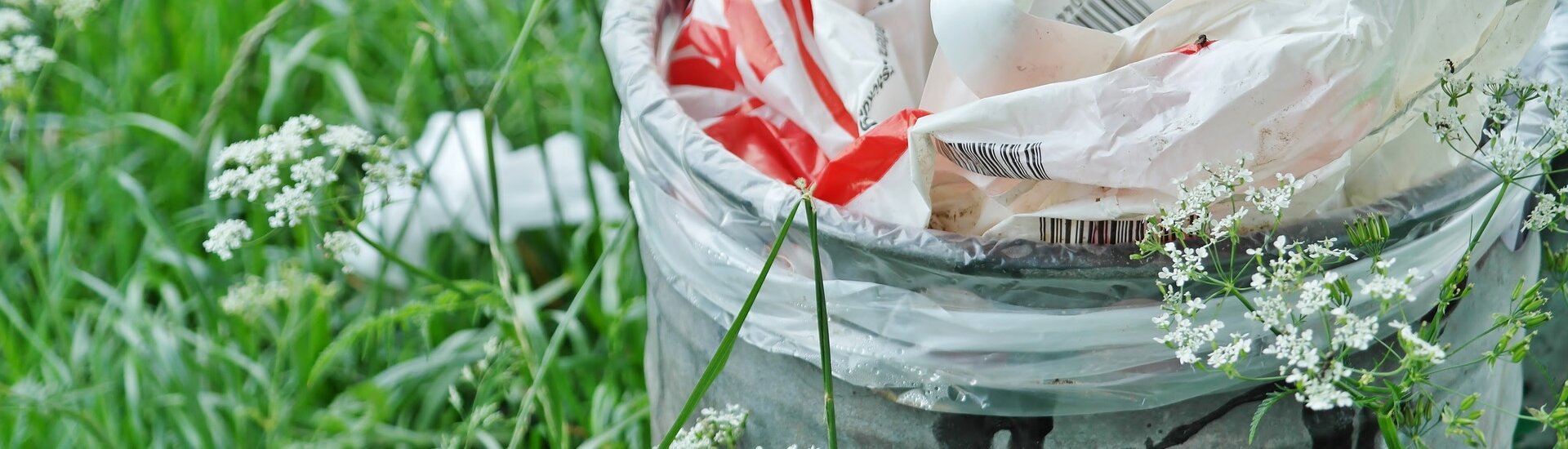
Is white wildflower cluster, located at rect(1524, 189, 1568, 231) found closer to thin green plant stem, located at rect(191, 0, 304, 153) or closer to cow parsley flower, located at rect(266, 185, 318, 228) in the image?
cow parsley flower, located at rect(266, 185, 318, 228)

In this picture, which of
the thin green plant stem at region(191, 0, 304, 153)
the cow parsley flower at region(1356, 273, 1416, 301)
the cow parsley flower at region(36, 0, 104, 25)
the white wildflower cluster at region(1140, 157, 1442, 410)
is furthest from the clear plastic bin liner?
the cow parsley flower at region(36, 0, 104, 25)

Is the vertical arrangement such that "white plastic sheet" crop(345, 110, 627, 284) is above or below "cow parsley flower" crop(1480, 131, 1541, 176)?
above

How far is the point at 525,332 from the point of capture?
1167 millimetres

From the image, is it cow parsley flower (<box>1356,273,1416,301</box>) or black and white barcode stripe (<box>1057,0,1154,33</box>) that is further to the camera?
black and white barcode stripe (<box>1057,0,1154,33</box>)

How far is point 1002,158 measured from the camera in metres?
0.77

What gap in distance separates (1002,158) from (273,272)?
3.49ft

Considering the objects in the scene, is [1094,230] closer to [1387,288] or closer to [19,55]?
[1387,288]

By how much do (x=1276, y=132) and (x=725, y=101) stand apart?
434 millimetres

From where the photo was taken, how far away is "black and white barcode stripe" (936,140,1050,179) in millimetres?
755

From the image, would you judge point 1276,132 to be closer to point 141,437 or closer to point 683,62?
point 683,62

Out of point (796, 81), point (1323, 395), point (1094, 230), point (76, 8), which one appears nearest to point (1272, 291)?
point (1094, 230)

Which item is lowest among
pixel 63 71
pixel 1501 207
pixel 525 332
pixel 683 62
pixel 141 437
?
pixel 141 437

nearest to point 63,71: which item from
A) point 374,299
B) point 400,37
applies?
point 400,37

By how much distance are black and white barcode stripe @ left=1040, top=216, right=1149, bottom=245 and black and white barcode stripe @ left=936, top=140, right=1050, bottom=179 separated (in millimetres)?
36
